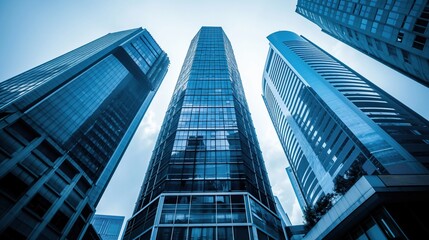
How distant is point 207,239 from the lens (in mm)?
20781

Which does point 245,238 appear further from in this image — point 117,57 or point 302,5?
point 117,57

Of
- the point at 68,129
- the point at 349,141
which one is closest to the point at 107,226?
the point at 68,129

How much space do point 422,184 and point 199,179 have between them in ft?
73.1

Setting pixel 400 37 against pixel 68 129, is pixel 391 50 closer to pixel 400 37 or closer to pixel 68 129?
pixel 400 37

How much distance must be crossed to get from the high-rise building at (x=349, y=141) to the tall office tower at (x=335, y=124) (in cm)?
20

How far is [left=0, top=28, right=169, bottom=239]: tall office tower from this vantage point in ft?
72.2

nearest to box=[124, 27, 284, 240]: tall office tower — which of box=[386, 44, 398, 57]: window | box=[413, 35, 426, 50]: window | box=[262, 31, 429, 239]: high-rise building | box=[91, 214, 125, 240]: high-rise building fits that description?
box=[262, 31, 429, 239]: high-rise building

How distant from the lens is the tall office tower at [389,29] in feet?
118

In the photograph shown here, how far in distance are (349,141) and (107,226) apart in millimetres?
162393

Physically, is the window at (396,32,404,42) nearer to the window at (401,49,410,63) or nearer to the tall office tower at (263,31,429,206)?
the window at (401,49,410,63)

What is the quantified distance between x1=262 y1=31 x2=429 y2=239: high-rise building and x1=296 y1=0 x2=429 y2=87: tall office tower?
1353 centimetres

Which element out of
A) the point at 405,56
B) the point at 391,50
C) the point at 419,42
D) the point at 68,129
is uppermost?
the point at 68,129

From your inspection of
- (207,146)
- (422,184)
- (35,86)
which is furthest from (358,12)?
(35,86)

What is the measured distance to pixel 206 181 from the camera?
1102 inches
